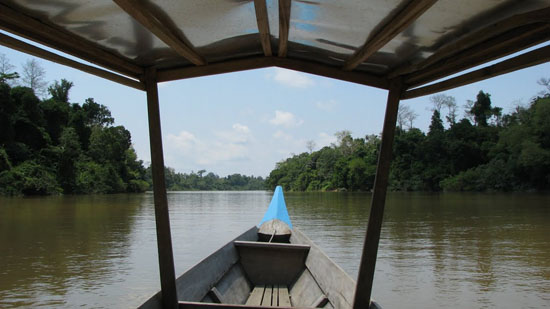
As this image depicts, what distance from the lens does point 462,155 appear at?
168 feet

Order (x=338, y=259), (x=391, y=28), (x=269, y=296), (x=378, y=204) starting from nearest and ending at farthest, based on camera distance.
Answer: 1. (x=391, y=28)
2. (x=378, y=204)
3. (x=269, y=296)
4. (x=338, y=259)

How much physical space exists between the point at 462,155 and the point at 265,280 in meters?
51.4

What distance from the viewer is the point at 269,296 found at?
15.1 ft

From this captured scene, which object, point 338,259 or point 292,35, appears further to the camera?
point 338,259

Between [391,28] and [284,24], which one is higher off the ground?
[284,24]

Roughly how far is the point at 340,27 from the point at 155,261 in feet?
25.7

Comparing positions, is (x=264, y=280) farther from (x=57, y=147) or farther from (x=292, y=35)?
(x=57, y=147)

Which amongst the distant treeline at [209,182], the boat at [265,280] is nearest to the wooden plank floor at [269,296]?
the boat at [265,280]

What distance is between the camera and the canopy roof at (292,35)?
1879mm

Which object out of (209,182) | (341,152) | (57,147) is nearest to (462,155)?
(341,152)

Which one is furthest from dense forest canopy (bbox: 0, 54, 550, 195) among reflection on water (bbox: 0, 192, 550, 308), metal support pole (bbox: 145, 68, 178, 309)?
metal support pole (bbox: 145, 68, 178, 309)

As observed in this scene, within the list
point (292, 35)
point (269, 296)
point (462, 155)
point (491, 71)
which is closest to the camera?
point (491, 71)

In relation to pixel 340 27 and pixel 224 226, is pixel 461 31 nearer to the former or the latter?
pixel 340 27

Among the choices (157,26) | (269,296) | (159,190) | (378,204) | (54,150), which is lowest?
(269,296)
